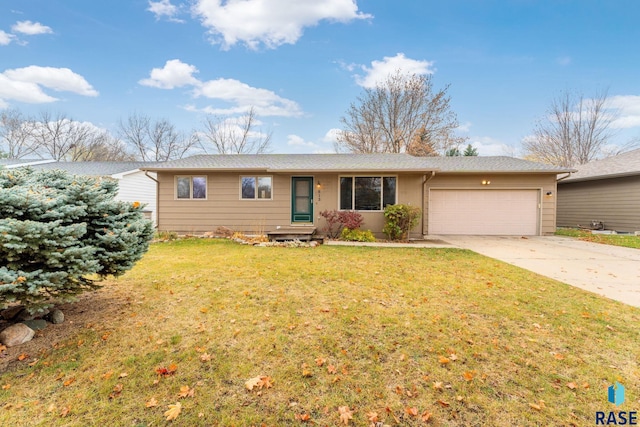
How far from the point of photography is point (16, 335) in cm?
259

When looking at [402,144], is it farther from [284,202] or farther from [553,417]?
[553,417]

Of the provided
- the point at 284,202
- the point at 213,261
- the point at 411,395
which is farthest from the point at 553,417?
the point at 284,202

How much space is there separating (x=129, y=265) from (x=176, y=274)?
1.94 m

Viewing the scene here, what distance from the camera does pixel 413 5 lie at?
11.7m

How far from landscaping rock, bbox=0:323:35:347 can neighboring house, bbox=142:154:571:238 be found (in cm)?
740

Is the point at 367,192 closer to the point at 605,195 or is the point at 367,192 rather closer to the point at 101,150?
the point at 605,195

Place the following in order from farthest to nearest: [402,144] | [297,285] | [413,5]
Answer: [402,144]
[413,5]
[297,285]

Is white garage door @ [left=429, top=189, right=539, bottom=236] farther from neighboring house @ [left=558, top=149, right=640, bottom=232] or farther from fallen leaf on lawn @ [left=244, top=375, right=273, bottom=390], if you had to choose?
fallen leaf on lawn @ [left=244, top=375, right=273, bottom=390]

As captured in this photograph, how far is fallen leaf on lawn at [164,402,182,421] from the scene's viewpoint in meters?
1.74

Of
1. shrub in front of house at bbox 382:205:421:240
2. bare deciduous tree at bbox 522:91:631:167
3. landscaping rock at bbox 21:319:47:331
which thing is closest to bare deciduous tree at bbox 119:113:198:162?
shrub in front of house at bbox 382:205:421:240

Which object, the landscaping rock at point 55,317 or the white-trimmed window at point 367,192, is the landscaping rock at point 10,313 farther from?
the white-trimmed window at point 367,192

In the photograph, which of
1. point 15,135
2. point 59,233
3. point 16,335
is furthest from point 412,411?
point 15,135

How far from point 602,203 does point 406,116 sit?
38.8 ft

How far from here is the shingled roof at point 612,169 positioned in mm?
10750
